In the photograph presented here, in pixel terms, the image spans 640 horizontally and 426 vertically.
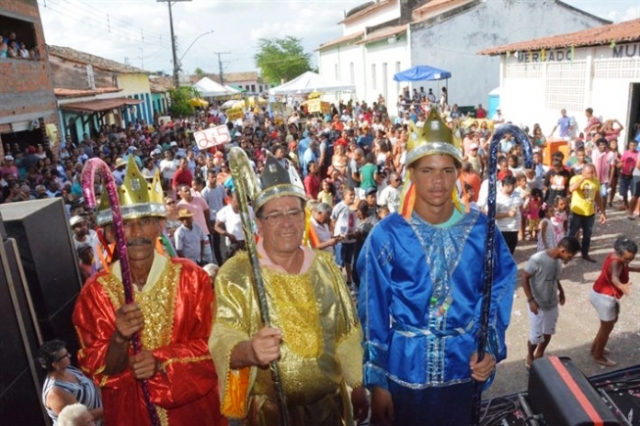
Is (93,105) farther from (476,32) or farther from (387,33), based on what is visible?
(476,32)

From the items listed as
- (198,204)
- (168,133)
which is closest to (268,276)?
(198,204)

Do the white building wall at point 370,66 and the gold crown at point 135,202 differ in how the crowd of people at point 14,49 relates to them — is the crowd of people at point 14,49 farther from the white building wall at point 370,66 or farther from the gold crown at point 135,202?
the white building wall at point 370,66

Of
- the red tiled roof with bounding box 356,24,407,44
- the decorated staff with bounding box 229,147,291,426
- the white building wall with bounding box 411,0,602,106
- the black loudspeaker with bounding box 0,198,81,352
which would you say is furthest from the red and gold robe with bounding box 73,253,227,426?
the red tiled roof with bounding box 356,24,407,44

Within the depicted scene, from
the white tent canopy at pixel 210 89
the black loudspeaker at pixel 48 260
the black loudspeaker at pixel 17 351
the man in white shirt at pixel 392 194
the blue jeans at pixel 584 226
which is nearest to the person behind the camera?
the black loudspeaker at pixel 17 351

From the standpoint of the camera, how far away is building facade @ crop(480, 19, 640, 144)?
1298 cm

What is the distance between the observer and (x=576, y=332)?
19.7 feet

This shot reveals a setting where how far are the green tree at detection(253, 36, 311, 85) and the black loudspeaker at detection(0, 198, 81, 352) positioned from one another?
203ft

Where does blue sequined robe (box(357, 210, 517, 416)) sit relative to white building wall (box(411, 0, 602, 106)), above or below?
below

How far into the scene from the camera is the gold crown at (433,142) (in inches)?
106

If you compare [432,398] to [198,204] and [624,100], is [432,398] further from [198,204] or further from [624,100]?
[624,100]

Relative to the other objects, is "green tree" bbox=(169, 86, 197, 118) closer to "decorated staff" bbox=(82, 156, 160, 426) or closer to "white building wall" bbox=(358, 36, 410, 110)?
"white building wall" bbox=(358, 36, 410, 110)

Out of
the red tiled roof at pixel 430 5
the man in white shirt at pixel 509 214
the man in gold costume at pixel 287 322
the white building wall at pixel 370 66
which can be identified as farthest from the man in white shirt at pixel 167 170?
the red tiled roof at pixel 430 5

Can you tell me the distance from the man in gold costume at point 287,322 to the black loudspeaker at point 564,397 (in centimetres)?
91

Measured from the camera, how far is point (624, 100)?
1310cm
